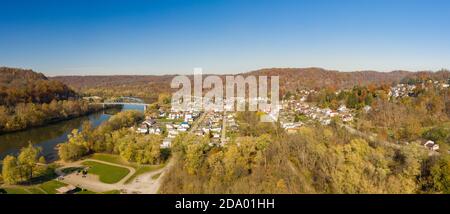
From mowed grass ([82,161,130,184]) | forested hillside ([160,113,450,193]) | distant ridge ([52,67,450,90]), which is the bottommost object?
mowed grass ([82,161,130,184])

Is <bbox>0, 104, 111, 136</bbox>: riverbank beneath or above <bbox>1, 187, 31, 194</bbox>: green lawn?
above

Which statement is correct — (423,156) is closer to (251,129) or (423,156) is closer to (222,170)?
(222,170)

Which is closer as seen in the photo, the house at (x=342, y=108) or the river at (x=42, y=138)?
the river at (x=42, y=138)

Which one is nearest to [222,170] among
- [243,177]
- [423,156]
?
[243,177]

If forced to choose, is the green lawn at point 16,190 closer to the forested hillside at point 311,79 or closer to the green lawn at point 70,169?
the green lawn at point 70,169

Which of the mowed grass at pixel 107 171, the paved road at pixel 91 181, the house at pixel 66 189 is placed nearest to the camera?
the house at pixel 66 189

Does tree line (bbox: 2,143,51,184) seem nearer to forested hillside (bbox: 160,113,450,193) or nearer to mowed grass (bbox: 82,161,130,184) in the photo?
mowed grass (bbox: 82,161,130,184)

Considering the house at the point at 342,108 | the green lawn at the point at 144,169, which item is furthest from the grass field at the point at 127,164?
the house at the point at 342,108

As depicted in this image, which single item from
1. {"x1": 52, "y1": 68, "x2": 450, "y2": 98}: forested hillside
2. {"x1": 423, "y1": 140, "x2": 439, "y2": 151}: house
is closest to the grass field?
{"x1": 423, "y1": 140, "x2": 439, "y2": 151}: house

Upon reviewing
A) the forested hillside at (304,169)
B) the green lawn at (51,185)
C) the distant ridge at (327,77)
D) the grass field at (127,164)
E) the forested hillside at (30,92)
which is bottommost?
the green lawn at (51,185)
